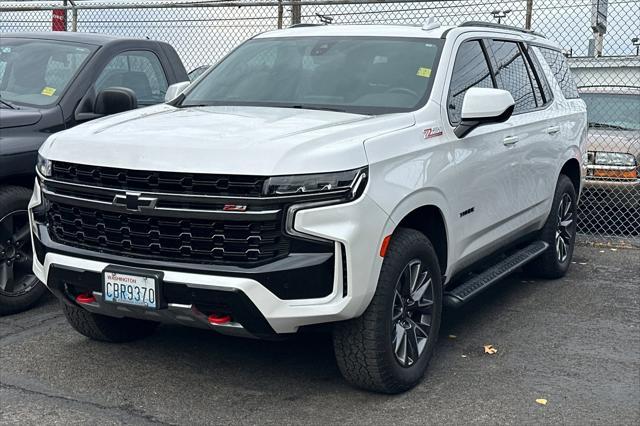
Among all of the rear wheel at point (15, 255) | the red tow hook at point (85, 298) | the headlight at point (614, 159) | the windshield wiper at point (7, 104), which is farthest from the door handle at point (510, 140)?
the headlight at point (614, 159)

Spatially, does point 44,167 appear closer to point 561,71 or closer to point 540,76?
point 540,76

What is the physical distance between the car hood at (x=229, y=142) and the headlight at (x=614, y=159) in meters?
5.14

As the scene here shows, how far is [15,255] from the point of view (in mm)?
5879

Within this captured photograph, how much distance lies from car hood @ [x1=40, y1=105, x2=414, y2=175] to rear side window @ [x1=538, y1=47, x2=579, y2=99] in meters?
2.77

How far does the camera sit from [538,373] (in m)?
5.00

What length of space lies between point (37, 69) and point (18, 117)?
0.86 meters

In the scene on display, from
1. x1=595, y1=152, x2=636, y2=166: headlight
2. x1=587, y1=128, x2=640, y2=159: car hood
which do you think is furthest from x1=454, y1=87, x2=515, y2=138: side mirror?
x1=587, y1=128, x2=640, y2=159: car hood

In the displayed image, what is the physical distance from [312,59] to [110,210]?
189 centimetres

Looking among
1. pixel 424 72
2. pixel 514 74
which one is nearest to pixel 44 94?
pixel 424 72

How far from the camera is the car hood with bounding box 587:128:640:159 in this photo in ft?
30.9

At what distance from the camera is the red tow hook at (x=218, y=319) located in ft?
13.7

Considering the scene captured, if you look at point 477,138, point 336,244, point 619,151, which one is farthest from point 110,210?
point 619,151

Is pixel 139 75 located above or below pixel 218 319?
above

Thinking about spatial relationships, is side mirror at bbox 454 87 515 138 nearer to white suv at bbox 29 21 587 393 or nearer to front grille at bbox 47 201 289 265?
white suv at bbox 29 21 587 393
